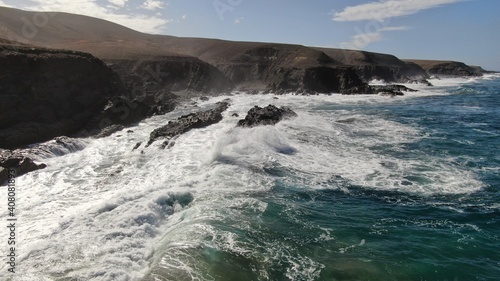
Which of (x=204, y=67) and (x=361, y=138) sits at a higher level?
(x=204, y=67)

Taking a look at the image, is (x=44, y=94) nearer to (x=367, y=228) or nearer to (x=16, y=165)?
(x=16, y=165)

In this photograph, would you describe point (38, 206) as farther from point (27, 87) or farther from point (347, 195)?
point (27, 87)

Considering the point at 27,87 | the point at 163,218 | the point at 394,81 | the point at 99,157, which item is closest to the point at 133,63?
the point at 27,87

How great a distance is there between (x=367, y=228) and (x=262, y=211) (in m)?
3.61

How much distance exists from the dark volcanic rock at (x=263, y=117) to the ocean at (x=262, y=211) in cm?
359

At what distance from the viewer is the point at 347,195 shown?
547 inches

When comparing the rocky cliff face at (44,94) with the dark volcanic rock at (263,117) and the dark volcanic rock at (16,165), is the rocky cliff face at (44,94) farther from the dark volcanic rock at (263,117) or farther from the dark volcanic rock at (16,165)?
the dark volcanic rock at (263,117)

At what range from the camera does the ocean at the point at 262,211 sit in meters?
9.02

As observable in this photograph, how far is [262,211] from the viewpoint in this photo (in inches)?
477

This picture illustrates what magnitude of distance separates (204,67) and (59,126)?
129 ft

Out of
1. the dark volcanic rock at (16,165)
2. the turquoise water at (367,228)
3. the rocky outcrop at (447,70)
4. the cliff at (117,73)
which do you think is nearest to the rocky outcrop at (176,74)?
the cliff at (117,73)

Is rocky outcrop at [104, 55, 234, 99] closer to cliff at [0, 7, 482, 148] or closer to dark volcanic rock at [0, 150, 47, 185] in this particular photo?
cliff at [0, 7, 482, 148]

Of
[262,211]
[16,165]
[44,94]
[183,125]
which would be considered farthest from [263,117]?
[44,94]

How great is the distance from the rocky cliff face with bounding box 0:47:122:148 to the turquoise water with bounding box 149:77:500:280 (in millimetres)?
16933
